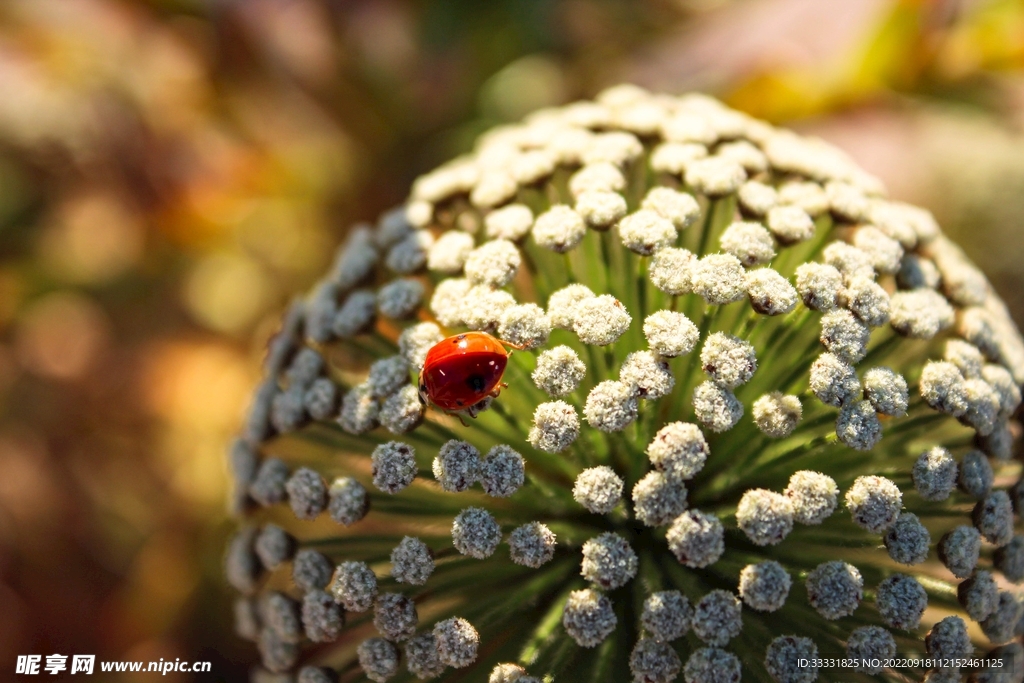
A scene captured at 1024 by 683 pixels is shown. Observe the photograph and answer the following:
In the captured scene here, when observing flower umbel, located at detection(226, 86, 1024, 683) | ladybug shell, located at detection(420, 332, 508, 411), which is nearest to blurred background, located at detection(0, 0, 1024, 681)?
flower umbel, located at detection(226, 86, 1024, 683)

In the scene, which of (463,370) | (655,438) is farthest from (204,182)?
(655,438)

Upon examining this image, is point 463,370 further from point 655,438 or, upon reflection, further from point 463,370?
point 655,438

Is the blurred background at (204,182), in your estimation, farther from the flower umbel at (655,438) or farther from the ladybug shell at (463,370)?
the ladybug shell at (463,370)

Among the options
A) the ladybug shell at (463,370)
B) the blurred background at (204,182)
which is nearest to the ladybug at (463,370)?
the ladybug shell at (463,370)

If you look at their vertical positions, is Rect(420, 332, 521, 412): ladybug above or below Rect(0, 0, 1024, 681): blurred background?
below

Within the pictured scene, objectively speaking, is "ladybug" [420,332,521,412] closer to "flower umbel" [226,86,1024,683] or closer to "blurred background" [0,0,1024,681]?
"flower umbel" [226,86,1024,683]

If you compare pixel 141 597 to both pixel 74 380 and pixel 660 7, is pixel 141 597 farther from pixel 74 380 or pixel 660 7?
pixel 660 7
